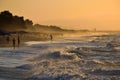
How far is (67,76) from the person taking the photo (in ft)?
54.6

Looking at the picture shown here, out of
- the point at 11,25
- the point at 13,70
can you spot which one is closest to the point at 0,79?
the point at 13,70

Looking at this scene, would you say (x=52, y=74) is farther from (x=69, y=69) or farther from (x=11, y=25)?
(x=11, y=25)

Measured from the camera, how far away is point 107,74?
684 inches

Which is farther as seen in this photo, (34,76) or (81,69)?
(81,69)

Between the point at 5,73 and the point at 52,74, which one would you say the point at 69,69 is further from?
the point at 5,73

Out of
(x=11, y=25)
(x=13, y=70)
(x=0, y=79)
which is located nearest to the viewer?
(x=0, y=79)

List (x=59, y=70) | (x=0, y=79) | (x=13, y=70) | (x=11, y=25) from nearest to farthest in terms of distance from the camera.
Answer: (x=0, y=79) < (x=59, y=70) < (x=13, y=70) < (x=11, y=25)

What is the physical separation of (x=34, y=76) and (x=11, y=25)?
336 ft

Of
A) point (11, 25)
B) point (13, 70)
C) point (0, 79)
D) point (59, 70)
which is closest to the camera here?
point (0, 79)

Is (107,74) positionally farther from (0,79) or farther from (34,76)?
(0,79)

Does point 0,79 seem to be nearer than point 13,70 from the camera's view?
Yes

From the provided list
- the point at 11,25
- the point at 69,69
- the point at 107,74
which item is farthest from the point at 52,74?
the point at 11,25

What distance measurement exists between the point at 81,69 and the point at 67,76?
267cm

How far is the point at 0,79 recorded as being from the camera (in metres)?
16.5
